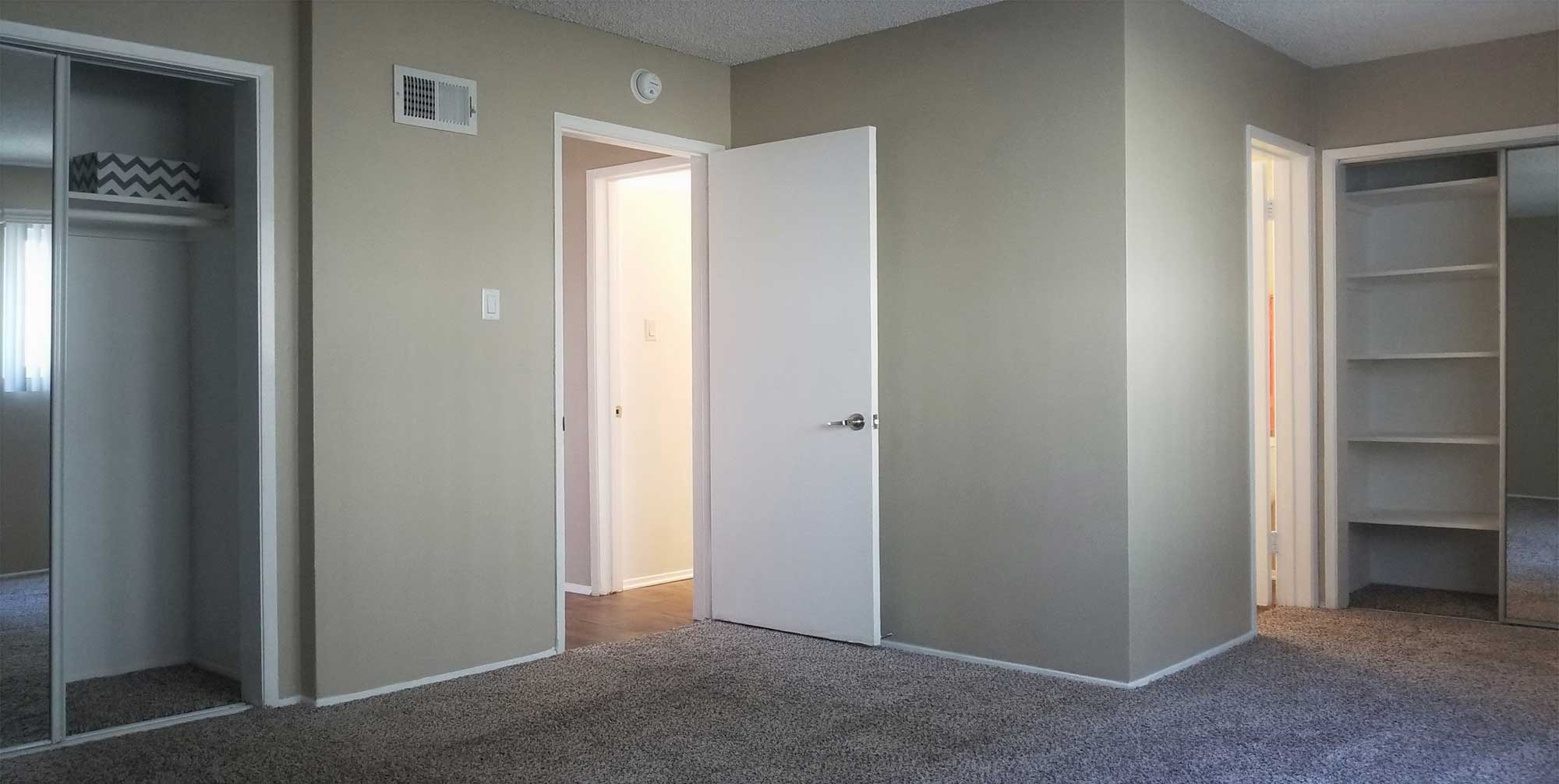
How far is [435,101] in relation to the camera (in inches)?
155

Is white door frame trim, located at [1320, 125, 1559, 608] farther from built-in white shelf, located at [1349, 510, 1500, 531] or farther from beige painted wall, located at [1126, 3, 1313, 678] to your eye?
beige painted wall, located at [1126, 3, 1313, 678]

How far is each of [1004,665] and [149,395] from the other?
10.1 ft

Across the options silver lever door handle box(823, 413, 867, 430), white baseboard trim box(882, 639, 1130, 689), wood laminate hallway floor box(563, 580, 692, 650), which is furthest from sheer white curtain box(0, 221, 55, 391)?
white baseboard trim box(882, 639, 1130, 689)

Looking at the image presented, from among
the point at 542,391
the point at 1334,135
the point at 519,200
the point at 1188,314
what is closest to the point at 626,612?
the point at 542,391

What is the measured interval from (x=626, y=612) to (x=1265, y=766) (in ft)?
9.36

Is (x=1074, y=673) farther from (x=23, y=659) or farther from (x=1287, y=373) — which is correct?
(x=23, y=659)

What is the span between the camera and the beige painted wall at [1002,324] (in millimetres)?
3934

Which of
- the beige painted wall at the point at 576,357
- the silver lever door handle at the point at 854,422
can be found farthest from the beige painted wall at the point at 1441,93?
the beige painted wall at the point at 576,357

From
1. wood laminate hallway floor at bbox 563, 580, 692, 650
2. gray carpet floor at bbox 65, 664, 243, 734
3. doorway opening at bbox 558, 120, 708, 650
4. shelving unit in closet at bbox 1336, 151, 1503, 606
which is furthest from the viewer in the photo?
doorway opening at bbox 558, 120, 708, 650

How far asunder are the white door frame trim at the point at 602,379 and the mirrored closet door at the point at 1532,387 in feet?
12.4

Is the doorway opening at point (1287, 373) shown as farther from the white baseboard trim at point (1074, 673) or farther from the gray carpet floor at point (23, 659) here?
the gray carpet floor at point (23, 659)

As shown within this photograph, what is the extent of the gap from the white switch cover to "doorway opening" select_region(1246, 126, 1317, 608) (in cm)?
312

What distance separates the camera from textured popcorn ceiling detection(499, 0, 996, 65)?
4.14 m

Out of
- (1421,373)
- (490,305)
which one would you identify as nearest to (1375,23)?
(1421,373)
